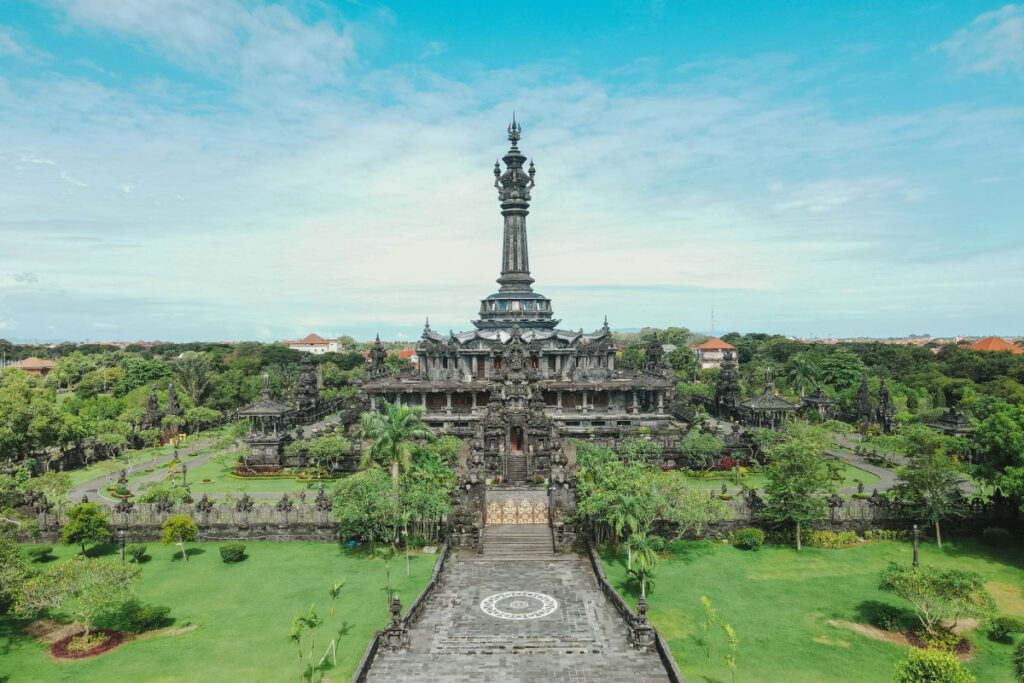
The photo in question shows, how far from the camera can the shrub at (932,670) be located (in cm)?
1675

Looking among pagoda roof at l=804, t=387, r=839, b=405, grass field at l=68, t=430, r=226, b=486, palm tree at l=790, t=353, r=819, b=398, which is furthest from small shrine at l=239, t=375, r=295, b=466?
palm tree at l=790, t=353, r=819, b=398

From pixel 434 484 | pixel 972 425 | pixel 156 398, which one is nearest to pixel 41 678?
pixel 434 484

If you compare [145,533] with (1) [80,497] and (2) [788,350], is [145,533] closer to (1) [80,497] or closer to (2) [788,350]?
(1) [80,497]

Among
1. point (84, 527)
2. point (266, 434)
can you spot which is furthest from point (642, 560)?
point (266, 434)

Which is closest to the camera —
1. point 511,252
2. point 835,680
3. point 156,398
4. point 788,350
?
point 835,680

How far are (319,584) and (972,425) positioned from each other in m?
48.4

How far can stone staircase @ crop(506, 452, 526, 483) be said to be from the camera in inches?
1604

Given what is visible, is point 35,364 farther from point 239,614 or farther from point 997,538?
point 997,538

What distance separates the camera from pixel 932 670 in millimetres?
17000

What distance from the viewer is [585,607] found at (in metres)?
26.2

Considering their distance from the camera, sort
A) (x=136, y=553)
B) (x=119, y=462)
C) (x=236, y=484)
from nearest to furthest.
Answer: (x=136, y=553)
(x=236, y=484)
(x=119, y=462)

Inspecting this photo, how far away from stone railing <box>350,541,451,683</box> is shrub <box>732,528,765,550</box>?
56.0ft

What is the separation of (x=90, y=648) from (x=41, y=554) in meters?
12.6

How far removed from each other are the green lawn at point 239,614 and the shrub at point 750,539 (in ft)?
53.8
